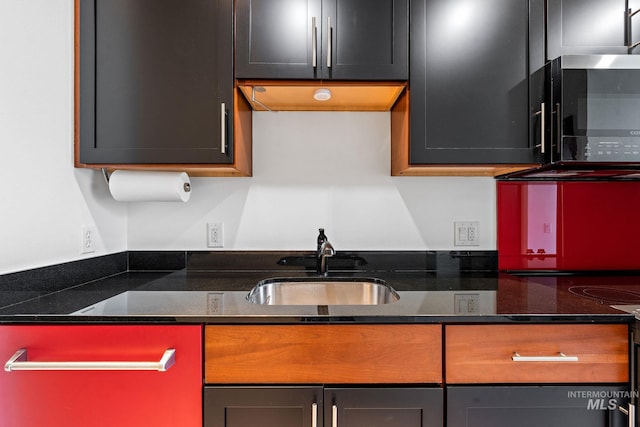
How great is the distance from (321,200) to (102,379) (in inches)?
41.4

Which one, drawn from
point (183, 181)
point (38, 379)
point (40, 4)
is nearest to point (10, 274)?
point (38, 379)

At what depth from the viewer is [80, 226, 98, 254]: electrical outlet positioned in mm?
1344

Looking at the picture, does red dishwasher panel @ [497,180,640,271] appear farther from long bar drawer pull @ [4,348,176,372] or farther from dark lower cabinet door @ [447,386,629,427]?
long bar drawer pull @ [4,348,176,372]

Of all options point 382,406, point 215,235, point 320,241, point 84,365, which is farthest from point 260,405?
point 215,235

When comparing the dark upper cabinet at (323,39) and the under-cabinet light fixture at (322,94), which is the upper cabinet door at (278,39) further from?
the under-cabinet light fixture at (322,94)

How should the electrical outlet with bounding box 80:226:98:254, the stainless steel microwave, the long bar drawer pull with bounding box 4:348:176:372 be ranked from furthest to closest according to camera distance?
the electrical outlet with bounding box 80:226:98:254 → the stainless steel microwave → the long bar drawer pull with bounding box 4:348:176:372

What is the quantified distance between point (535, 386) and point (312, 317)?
0.66 metres

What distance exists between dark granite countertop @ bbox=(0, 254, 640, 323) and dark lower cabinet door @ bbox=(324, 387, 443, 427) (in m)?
0.20

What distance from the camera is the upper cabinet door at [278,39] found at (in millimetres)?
1267

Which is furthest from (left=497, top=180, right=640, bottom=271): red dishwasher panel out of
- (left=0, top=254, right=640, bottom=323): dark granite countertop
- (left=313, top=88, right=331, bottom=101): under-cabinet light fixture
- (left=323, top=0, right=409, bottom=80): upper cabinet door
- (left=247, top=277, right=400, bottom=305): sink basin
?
(left=313, top=88, right=331, bottom=101): under-cabinet light fixture

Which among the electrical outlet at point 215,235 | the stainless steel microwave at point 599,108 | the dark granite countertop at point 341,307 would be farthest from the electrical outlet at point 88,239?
the stainless steel microwave at point 599,108

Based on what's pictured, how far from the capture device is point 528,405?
0.96m

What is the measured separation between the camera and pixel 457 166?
1308mm

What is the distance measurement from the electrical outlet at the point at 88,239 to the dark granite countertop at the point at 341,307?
0.44ft
